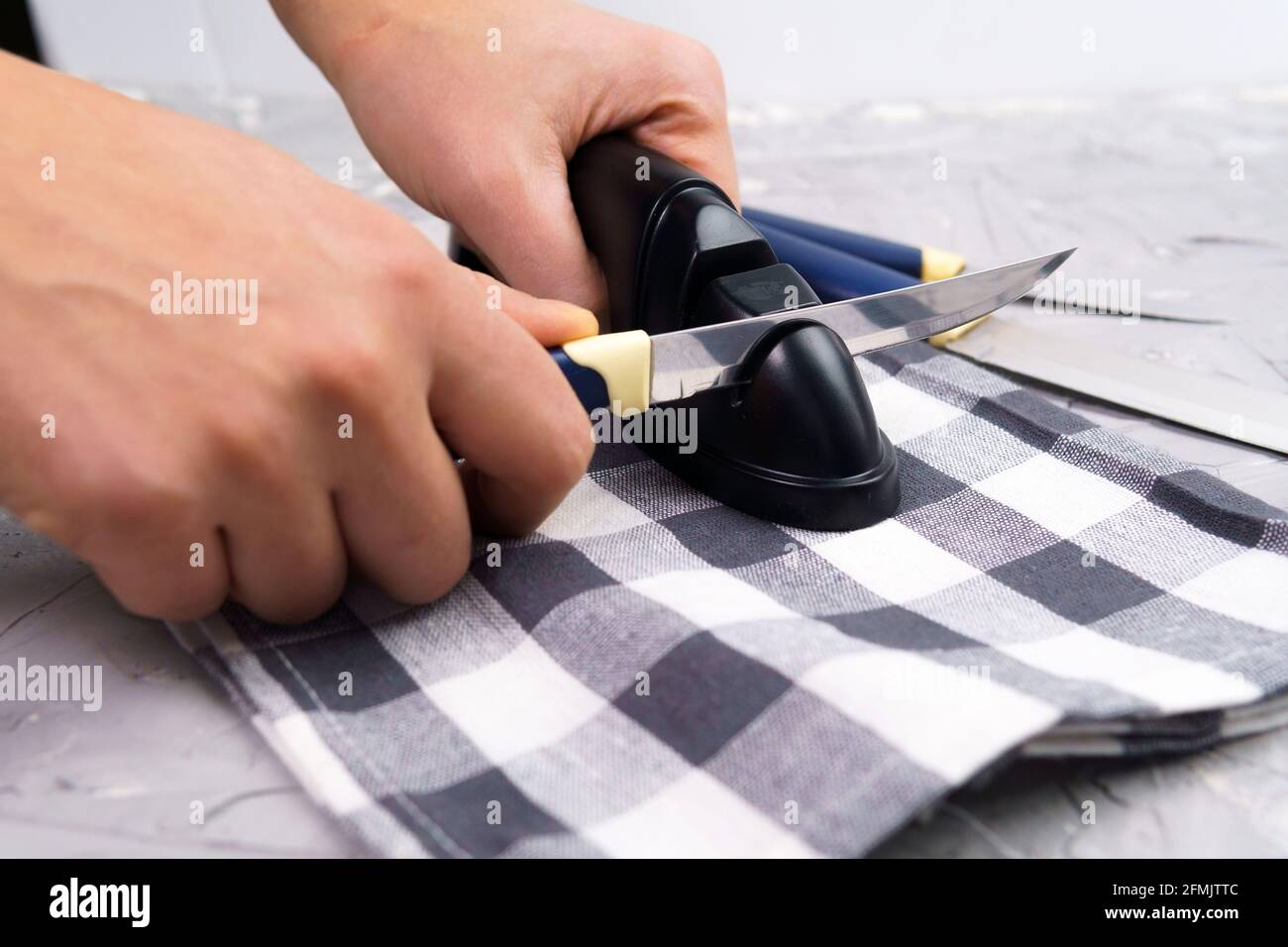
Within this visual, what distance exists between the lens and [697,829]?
0.45 meters

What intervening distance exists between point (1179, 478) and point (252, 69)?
1633mm

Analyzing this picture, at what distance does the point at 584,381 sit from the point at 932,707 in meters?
0.25

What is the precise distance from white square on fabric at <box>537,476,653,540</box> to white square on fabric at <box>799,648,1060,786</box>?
191 mm

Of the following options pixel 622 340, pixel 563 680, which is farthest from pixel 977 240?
pixel 563 680

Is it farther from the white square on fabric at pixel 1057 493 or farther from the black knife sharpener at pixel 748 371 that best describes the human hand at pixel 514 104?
the white square on fabric at pixel 1057 493

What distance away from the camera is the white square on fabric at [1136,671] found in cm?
49

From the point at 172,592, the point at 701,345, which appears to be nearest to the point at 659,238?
the point at 701,345

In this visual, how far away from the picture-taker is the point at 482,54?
836mm

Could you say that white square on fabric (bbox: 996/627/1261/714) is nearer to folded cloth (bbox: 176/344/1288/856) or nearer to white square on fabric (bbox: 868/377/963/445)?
folded cloth (bbox: 176/344/1288/856)

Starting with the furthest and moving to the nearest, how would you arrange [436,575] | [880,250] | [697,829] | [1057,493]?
1. [880,250]
2. [1057,493]
3. [436,575]
4. [697,829]

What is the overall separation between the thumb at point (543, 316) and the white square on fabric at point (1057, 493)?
0.91ft

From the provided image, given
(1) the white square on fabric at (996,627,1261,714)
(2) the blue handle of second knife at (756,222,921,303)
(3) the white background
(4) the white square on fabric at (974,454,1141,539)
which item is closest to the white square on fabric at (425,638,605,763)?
(1) the white square on fabric at (996,627,1261,714)

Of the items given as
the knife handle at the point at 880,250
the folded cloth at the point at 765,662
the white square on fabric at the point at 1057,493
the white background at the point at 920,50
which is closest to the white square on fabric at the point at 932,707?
the folded cloth at the point at 765,662

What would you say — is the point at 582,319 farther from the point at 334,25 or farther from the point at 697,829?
the point at 334,25
